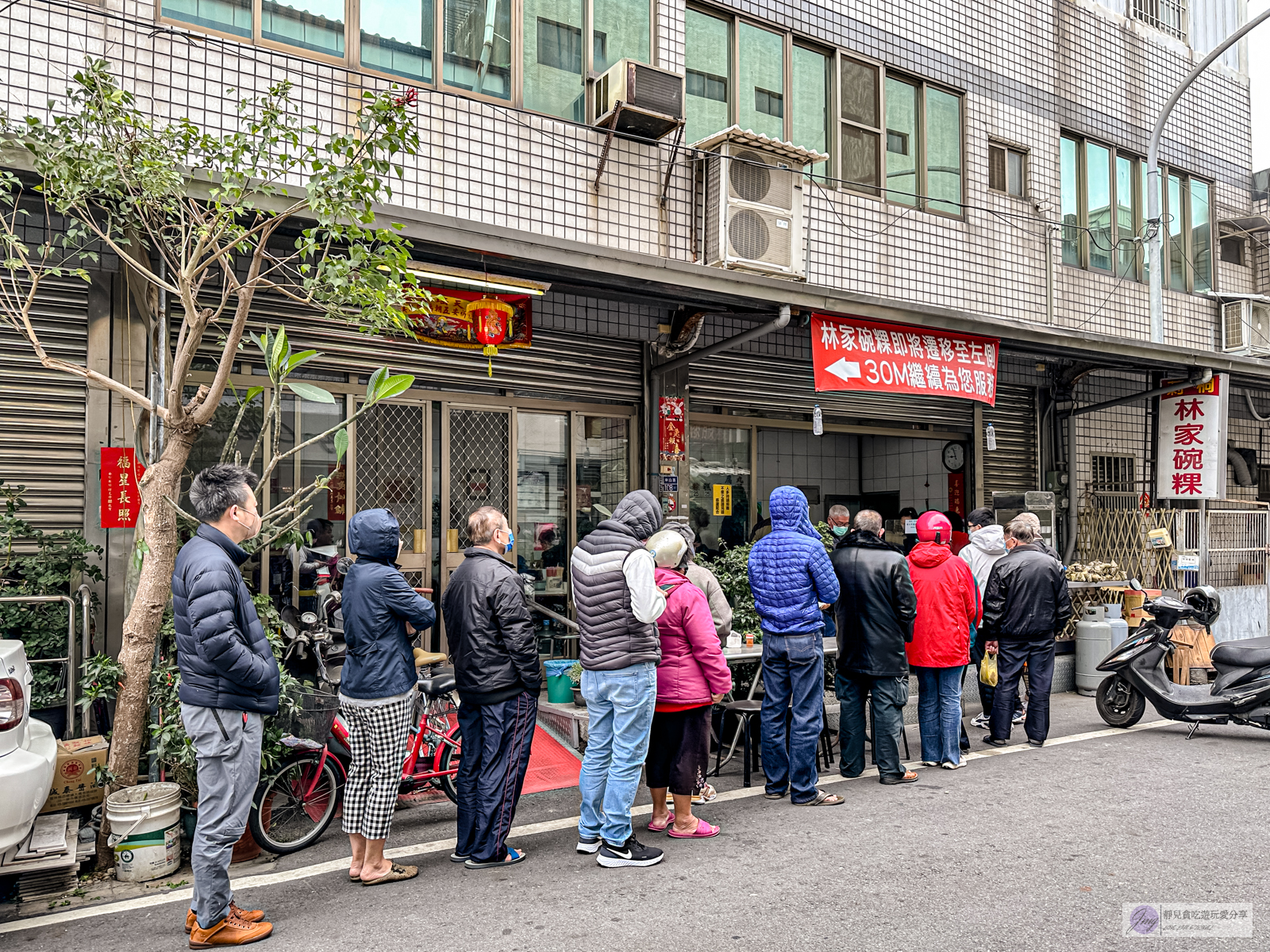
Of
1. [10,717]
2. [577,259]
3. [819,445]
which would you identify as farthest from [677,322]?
[10,717]

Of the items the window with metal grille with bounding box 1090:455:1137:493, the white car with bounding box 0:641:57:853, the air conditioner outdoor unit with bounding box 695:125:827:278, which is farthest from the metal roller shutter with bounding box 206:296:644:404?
the window with metal grille with bounding box 1090:455:1137:493

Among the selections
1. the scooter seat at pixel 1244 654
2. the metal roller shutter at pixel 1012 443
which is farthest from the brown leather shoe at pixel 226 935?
the metal roller shutter at pixel 1012 443

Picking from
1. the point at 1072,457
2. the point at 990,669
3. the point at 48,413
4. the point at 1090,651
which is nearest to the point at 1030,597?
the point at 990,669

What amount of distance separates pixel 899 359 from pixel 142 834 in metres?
7.99

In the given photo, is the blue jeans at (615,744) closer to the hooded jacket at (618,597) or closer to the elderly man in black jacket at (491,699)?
the hooded jacket at (618,597)

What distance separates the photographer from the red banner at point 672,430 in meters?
9.85

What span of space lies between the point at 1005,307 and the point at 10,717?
11577 mm

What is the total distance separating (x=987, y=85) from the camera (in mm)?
12125

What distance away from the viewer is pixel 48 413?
22.9 ft

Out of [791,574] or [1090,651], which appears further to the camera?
[1090,651]

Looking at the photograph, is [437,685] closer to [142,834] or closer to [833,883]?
[142,834]

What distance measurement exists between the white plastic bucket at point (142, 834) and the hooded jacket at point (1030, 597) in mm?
6306

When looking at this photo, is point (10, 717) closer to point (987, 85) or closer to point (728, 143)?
point (728, 143)

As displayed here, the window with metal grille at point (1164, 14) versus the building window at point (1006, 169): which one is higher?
the window with metal grille at point (1164, 14)
